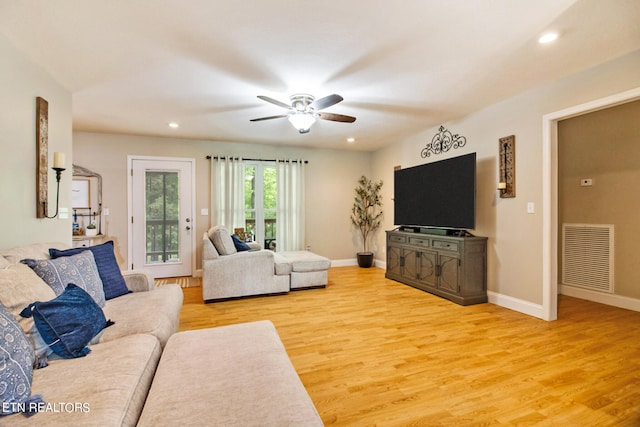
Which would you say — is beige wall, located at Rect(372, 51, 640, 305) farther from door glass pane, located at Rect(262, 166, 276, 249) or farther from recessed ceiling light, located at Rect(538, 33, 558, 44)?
door glass pane, located at Rect(262, 166, 276, 249)

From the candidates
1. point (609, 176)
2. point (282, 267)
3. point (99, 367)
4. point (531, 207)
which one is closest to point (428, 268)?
point (531, 207)

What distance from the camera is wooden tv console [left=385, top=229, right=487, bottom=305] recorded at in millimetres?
3689

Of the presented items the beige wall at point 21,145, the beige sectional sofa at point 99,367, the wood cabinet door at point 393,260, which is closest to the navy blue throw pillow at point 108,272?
the beige sectional sofa at point 99,367

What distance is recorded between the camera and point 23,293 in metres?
1.45

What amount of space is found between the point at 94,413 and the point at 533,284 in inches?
154

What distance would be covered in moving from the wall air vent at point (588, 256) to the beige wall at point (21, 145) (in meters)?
6.24

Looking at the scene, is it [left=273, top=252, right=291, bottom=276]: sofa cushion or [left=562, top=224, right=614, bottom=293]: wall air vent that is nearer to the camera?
[left=562, top=224, right=614, bottom=293]: wall air vent

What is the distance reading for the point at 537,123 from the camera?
10.7 feet

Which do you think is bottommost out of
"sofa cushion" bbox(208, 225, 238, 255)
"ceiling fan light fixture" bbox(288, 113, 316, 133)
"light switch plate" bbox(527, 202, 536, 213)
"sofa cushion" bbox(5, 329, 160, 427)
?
"sofa cushion" bbox(5, 329, 160, 427)

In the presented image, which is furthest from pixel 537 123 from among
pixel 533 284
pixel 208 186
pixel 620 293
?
pixel 208 186

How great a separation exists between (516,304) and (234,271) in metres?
3.50

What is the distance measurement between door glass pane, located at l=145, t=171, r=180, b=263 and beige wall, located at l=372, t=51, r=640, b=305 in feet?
15.8

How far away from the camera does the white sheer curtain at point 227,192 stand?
5.38m

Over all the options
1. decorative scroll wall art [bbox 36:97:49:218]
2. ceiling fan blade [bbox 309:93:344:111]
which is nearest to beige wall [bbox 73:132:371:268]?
decorative scroll wall art [bbox 36:97:49:218]
